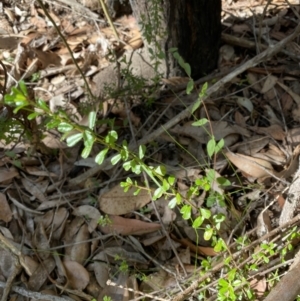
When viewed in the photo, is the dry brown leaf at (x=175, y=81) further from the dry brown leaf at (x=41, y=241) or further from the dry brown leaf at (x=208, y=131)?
the dry brown leaf at (x=41, y=241)

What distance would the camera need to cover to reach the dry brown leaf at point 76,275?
6.72 feet

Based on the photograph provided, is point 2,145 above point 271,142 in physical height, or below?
above

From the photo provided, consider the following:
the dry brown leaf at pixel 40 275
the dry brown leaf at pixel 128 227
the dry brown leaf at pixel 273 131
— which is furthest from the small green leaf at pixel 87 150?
the dry brown leaf at pixel 273 131

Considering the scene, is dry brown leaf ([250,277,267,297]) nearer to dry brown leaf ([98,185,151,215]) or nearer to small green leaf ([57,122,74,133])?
dry brown leaf ([98,185,151,215])

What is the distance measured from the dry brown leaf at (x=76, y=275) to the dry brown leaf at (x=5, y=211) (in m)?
0.32

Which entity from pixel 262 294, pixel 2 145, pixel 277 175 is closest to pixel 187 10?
pixel 277 175

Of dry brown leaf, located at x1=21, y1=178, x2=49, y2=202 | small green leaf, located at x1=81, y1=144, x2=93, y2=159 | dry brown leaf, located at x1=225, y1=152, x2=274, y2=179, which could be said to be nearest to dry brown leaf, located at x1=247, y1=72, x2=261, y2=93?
dry brown leaf, located at x1=225, y1=152, x2=274, y2=179

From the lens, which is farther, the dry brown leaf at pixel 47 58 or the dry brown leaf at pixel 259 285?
the dry brown leaf at pixel 47 58

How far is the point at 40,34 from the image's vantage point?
9.41ft

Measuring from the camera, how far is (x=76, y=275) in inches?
81.6

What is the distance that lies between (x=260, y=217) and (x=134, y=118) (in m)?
0.75

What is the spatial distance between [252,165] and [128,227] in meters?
0.57

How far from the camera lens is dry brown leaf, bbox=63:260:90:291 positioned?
2047 millimetres

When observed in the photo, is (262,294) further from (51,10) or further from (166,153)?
(51,10)
